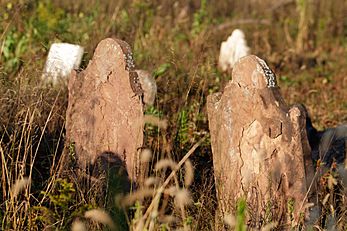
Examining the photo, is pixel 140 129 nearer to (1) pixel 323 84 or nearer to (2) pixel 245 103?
(2) pixel 245 103

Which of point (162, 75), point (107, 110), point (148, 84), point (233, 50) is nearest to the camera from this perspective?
point (107, 110)

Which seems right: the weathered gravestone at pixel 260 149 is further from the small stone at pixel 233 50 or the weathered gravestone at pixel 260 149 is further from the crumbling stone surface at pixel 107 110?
the small stone at pixel 233 50

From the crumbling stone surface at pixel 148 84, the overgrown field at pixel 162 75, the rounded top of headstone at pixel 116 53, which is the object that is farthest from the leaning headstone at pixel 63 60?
the rounded top of headstone at pixel 116 53

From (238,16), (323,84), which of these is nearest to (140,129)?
(323,84)

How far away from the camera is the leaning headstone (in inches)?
239

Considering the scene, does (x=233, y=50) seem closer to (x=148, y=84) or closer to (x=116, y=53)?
(x=148, y=84)

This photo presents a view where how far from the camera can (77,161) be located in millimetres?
4832

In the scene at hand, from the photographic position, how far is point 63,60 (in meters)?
6.30

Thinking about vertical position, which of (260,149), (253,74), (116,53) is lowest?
(260,149)

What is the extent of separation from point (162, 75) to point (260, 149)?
2590 mm

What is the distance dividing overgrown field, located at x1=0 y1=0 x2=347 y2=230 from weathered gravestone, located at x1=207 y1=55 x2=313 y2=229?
7.0 inches

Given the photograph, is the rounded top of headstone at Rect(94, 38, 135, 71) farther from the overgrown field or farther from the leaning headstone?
the leaning headstone

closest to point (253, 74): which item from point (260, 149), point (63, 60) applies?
point (260, 149)

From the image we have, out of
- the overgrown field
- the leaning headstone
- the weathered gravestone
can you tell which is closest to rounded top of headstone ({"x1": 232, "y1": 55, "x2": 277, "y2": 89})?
the weathered gravestone
